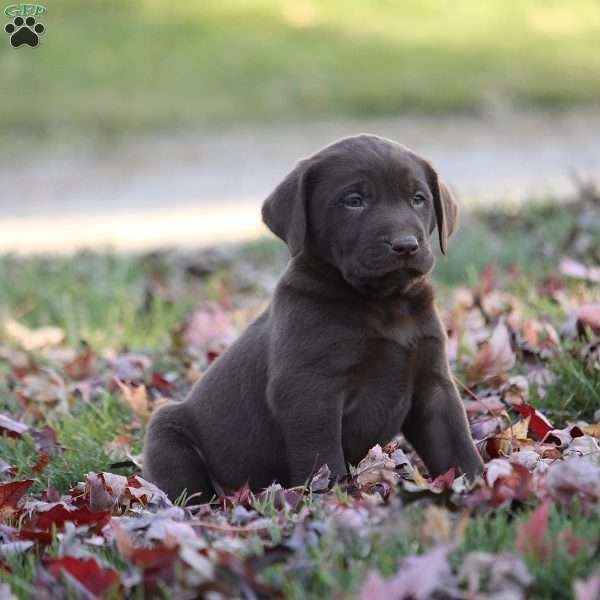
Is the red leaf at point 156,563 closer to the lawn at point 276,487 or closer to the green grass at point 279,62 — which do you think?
the lawn at point 276,487

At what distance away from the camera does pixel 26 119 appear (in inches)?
579

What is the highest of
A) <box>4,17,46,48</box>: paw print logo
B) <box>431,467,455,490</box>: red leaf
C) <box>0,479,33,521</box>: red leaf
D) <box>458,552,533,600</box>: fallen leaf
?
<box>4,17,46,48</box>: paw print logo

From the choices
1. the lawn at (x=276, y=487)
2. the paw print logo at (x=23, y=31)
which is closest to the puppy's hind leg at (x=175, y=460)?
the lawn at (x=276, y=487)

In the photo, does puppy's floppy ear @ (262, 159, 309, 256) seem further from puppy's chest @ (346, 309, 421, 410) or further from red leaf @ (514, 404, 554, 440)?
red leaf @ (514, 404, 554, 440)

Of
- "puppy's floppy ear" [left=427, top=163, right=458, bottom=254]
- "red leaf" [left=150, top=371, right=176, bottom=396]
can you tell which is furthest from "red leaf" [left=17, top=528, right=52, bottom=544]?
"red leaf" [left=150, top=371, right=176, bottom=396]

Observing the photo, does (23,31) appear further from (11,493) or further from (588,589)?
(588,589)

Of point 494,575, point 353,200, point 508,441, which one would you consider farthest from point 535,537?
point 353,200

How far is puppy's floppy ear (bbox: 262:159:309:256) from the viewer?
11.6ft

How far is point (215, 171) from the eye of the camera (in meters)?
12.9

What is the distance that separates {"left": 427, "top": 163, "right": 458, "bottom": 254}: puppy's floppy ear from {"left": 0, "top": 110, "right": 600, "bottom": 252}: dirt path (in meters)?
5.51

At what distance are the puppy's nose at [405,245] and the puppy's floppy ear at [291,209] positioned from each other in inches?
12.8

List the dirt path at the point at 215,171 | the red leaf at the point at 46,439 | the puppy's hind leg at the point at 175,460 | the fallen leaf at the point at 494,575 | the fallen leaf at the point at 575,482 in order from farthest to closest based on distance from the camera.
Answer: the dirt path at the point at 215,171 → the red leaf at the point at 46,439 → the puppy's hind leg at the point at 175,460 → the fallen leaf at the point at 575,482 → the fallen leaf at the point at 494,575

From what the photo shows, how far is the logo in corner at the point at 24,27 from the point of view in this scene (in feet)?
16.3

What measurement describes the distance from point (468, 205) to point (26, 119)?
7.92 metres
